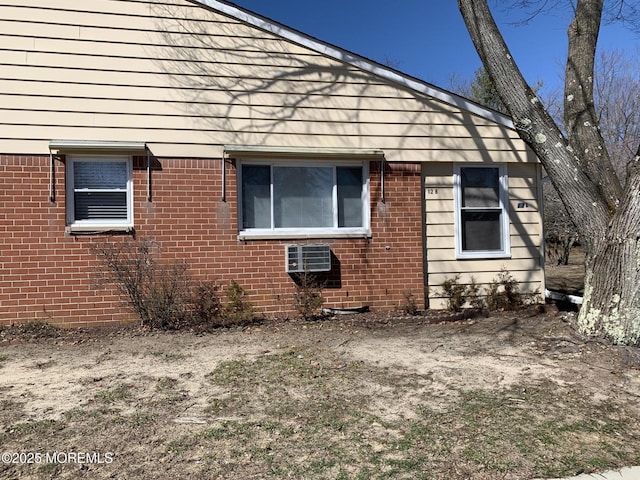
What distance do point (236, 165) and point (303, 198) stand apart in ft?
3.77

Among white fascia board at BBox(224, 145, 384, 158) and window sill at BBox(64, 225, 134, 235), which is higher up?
white fascia board at BBox(224, 145, 384, 158)

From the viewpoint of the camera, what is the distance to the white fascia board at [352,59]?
708 centimetres

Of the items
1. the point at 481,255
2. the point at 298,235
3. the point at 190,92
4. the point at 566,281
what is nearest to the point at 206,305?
the point at 298,235

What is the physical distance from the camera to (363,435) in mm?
3307

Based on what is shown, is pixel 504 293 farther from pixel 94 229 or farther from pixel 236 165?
pixel 94 229

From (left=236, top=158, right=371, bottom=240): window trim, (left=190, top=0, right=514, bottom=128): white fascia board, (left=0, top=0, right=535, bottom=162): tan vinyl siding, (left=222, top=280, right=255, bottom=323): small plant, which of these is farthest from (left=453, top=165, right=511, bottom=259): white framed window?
(left=222, top=280, right=255, bottom=323): small plant

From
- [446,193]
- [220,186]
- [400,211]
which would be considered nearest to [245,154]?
[220,186]

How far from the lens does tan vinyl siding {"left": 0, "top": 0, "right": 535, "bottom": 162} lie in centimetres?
647

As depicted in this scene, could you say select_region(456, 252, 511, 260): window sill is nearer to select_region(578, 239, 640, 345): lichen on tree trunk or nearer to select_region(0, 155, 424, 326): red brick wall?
select_region(0, 155, 424, 326): red brick wall

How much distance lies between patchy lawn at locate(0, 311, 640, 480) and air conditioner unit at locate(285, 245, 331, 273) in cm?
130

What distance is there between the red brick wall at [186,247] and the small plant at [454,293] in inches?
16.6

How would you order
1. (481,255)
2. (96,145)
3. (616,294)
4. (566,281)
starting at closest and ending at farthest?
(616,294) → (96,145) → (481,255) → (566,281)

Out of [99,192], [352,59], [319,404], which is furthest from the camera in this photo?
[352,59]

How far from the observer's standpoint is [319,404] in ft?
12.6
